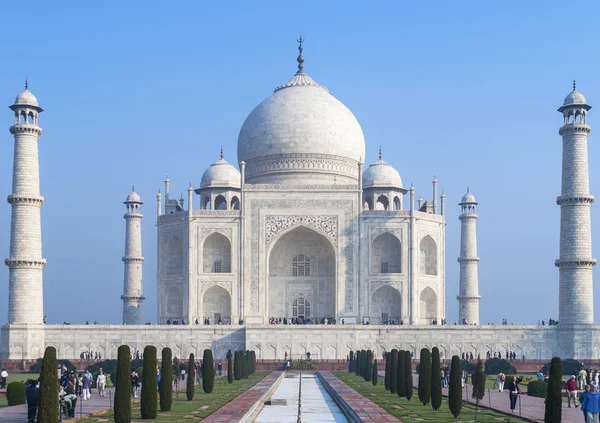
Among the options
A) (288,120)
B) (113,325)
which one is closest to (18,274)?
(113,325)

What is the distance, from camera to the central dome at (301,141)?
1446 inches

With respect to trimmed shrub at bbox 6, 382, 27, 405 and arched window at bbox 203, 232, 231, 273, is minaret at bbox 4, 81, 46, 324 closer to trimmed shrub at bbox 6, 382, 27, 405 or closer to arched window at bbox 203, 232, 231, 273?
arched window at bbox 203, 232, 231, 273

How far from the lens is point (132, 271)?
1503 inches

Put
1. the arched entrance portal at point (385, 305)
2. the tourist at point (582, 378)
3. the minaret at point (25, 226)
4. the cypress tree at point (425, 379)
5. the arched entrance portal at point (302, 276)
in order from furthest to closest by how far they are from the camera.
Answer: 1. the arched entrance portal at point (302, 276)
2. the arched entrance portal at point (385, 305)
3. the minaret at point (25, 226)
4. the tourist at point (582, 378)
5. the cypress tree at point (425, 379)

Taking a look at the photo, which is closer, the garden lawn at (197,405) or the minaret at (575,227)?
the garden lawn at (197,405)

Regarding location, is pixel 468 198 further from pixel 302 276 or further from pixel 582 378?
pixel 582 378

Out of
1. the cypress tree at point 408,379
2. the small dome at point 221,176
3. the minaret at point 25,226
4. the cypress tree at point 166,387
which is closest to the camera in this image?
the cypress tree at point 166,387

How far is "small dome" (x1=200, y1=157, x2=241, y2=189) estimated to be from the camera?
36.2m

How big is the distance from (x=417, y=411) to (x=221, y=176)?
22.2m

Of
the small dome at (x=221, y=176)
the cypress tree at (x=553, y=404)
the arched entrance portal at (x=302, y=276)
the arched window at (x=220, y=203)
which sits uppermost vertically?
the small dome at (x=221, y=176)

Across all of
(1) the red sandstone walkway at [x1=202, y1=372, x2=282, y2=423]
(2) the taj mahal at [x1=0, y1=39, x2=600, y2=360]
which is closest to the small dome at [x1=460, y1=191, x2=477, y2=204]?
(2) the taj mahal at [x1=0, y1=39, x2=600, y2=360]

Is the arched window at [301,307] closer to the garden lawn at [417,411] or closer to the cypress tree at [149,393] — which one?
the garden lawn at [417,411]

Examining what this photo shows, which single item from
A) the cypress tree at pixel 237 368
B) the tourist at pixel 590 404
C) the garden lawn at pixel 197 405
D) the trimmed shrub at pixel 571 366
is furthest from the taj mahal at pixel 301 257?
the tourist at pixel 590 404

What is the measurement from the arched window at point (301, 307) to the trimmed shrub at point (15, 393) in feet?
59.5
